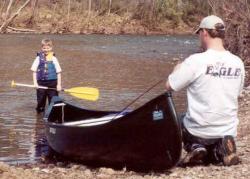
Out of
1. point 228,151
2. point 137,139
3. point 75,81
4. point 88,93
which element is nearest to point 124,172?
point 137,139

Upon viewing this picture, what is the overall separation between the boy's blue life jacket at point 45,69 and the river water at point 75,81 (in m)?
0.81

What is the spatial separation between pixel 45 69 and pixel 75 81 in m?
6.10

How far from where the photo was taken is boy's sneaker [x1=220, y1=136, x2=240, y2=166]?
6.06 metres

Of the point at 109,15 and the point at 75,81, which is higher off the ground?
the point at 109,15

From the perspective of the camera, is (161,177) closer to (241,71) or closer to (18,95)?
(241,71)

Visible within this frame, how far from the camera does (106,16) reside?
5697 cm

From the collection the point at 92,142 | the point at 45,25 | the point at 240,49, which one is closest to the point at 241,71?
the point at 92,142

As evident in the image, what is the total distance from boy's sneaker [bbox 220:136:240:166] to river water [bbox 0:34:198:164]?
10.2ft

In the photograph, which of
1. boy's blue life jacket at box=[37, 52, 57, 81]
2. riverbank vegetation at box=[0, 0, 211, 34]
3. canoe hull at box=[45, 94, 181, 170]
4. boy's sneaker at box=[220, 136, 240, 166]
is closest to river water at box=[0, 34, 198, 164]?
boy's blue life jacket at box=[37, 52, 57, 81]

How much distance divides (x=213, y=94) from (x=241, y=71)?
437 mm

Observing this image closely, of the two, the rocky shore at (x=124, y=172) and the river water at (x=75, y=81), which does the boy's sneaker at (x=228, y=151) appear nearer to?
the rocky shore at (x=124, y=172)

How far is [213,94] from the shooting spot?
19.8ft

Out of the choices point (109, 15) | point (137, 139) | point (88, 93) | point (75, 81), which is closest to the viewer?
point (137, 139)

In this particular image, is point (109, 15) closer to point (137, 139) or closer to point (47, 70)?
point (47, 70)
